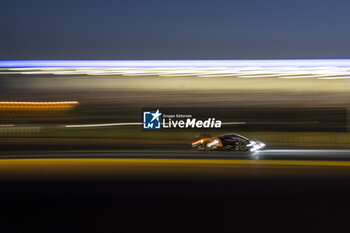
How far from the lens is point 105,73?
12344mm

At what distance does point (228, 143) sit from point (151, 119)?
253 centimetres

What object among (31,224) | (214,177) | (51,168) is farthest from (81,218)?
(51,168)

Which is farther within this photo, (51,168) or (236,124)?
(236,124)

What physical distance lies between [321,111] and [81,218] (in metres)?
9.23

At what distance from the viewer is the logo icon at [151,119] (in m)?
12.3

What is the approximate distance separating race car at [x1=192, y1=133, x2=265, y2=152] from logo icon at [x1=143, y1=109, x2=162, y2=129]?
135 cm

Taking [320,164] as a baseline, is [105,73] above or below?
above

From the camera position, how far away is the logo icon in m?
12.3

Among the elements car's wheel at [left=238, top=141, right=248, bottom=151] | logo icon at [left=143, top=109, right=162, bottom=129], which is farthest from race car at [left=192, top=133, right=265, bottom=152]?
logo icon at [left=143, top=109, right=162, bottom=129]

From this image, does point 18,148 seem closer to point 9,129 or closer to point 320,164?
point 9,129

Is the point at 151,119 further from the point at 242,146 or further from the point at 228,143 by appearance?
the point at 242,146

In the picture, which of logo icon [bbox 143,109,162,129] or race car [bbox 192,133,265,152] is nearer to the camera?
logo icon [bbox 143,109,162,129]

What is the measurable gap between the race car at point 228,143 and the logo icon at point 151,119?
1.35m

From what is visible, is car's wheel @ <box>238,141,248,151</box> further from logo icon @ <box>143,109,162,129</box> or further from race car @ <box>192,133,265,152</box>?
logo icon @ <box>143,109,162,129</box>
